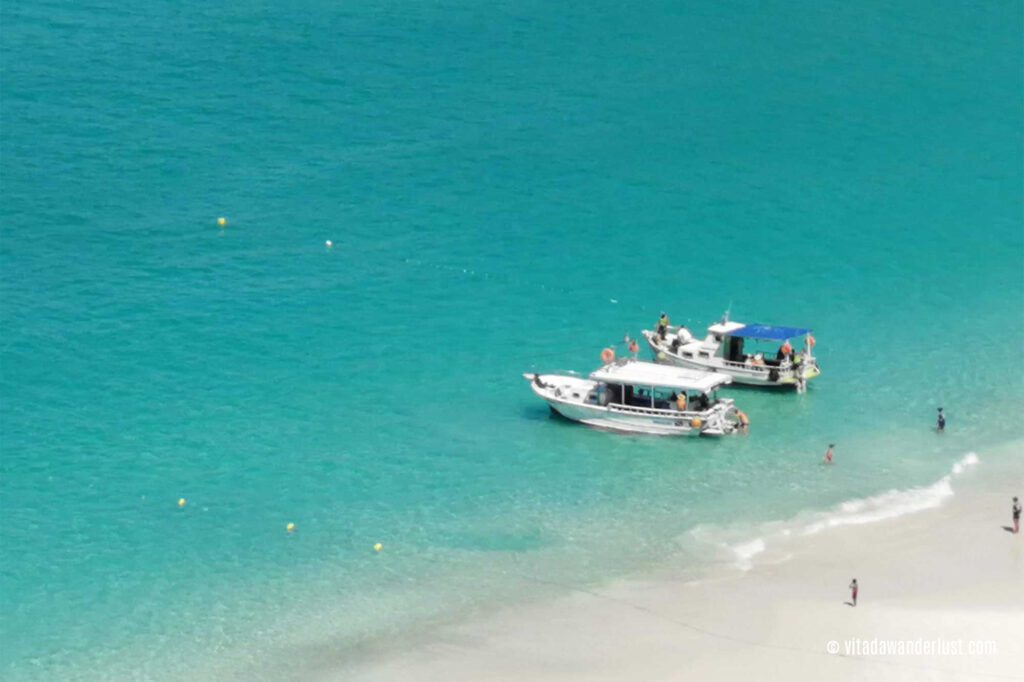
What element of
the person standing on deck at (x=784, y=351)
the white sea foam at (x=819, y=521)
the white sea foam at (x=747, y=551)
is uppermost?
the person standing on deck at (x=784, y=351)

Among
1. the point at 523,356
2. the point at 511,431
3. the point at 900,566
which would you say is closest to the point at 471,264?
the point at 523,356

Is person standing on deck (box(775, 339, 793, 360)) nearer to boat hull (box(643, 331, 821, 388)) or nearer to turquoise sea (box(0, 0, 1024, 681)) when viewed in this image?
boat hull (box(643, 331, 821, 388))

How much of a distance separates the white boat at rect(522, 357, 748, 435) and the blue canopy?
347 centimetres

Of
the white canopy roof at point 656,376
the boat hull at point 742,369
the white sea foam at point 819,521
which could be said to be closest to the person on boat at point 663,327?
the boat hull at point 742,369

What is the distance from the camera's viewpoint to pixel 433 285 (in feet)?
233

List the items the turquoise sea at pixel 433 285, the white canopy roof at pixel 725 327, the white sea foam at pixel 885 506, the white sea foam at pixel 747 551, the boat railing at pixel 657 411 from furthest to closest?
the white canopy roof at pixel 725 327 → the boat railing at pixel 657 411 → the white sea foam at pixel 885 506 → the turquoise sea at pixel 433 285 → the white sea foam at pixel 747 551

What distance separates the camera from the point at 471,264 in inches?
2874

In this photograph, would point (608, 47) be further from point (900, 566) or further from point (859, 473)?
point (900, 566)

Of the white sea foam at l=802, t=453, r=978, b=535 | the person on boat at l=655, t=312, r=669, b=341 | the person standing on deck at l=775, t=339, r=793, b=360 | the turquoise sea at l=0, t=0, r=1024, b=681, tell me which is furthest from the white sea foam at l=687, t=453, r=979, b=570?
the person on boat at l=655, t=312, r=669, b=341

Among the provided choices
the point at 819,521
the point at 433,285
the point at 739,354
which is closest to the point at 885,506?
the point at 819,521

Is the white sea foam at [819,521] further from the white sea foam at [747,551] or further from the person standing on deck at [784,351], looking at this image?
the person standing on deck at [784,351]

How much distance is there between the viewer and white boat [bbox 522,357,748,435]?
58.5m

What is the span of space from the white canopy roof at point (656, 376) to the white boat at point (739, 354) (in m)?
3.38

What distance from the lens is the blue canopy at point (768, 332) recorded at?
6275cm
